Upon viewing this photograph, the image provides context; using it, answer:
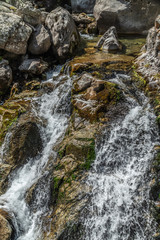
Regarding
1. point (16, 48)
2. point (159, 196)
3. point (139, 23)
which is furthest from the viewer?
point (139, 23)

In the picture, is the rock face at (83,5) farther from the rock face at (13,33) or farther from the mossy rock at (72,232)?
the mossy rock at (72,232)

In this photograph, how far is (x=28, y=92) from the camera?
9.70 metres

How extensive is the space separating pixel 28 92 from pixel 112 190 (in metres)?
6.28

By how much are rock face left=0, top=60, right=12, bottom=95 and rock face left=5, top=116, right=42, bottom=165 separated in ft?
9.81

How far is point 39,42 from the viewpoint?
11.3 meters

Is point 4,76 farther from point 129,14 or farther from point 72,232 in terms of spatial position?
point 129,14

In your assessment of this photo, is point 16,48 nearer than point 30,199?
No

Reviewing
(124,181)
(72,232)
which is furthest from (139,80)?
Answer: (72,232)

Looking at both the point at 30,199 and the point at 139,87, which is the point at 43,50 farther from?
the point at 30,199

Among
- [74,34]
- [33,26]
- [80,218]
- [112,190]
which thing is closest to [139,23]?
[74,34]

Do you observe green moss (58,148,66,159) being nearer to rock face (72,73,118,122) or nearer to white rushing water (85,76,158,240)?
white rushing water (85,76,158,240)

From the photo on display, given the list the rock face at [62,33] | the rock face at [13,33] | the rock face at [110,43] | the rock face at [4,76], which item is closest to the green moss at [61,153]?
the rock face at [4,76]

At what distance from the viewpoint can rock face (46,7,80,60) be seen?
1145cm

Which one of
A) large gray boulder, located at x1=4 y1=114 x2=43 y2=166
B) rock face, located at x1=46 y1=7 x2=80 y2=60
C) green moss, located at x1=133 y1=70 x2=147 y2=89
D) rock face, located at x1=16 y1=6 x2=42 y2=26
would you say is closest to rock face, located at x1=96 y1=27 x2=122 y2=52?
rock face, located at x1=46 y1=7 x2=80 y2=60
